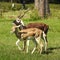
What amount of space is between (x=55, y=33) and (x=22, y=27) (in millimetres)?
5665

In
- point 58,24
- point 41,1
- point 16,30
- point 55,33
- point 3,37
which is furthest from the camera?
point 41,1

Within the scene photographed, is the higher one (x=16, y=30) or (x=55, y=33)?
(x=16, y=30)

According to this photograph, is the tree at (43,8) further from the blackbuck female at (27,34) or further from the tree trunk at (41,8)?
the blackbuck female at (27,34)

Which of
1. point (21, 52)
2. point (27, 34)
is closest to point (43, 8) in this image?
point (21, 52)

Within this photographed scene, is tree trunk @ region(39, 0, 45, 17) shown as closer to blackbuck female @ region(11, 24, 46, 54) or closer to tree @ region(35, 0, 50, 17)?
tree @ region(35, 0, 50, 17)

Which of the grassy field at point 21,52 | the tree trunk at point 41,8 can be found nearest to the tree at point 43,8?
the tree trunk at point 41,8

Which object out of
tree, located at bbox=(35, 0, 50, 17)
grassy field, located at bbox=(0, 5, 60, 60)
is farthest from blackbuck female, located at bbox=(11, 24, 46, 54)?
tree, located at bbox=(35, 0, 50, 17)

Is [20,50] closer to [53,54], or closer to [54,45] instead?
[53,54]

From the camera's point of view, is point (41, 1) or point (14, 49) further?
point (41, 1)

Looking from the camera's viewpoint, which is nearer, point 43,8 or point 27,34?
point 27,34

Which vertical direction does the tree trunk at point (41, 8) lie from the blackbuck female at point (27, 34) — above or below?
below

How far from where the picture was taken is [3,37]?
1731 cm

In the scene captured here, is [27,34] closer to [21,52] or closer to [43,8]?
[21,52]

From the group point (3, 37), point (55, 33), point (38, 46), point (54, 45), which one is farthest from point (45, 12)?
point (38, 46)
